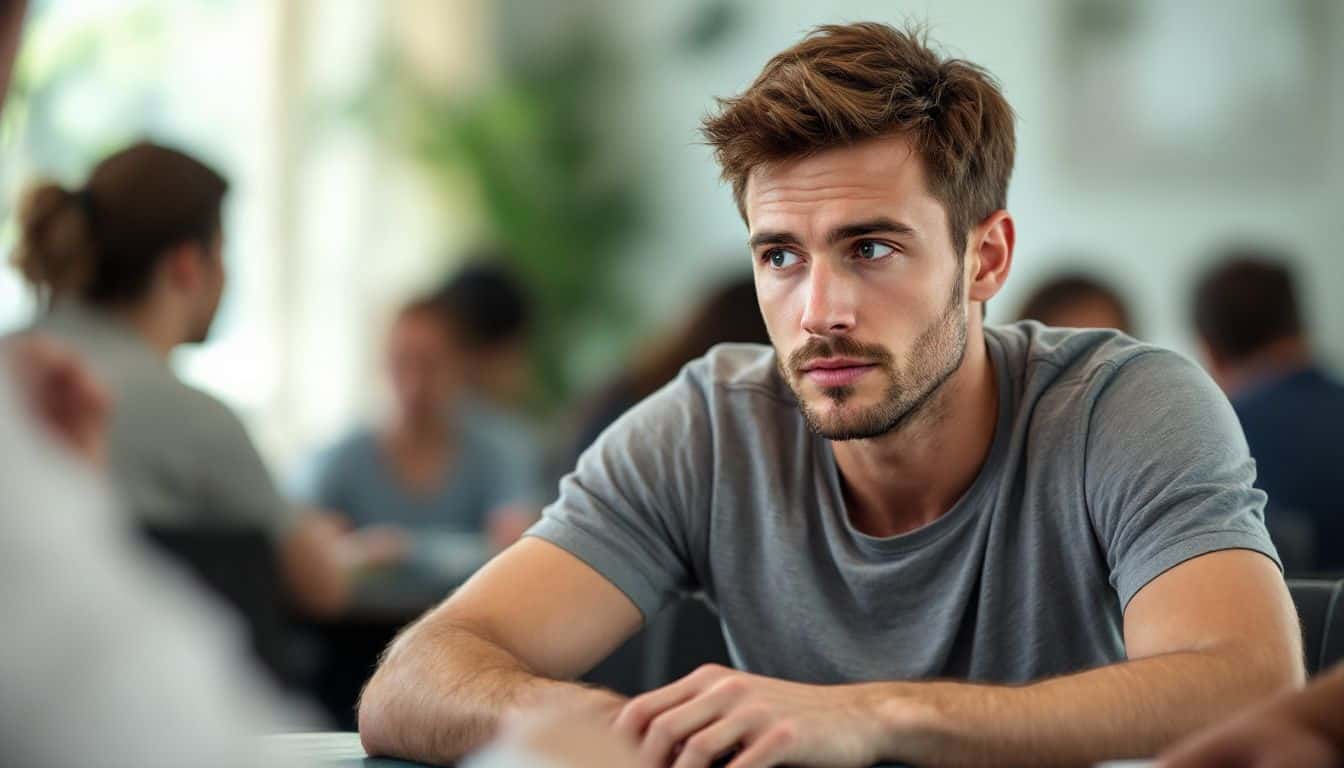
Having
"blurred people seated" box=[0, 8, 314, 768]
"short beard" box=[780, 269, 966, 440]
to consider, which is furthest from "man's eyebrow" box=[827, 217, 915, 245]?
"blurred people seated" box=[0, 8, 314, 768]

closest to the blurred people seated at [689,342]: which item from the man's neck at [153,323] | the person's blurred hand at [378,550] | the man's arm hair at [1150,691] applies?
the person's blurred hand at [378,550]

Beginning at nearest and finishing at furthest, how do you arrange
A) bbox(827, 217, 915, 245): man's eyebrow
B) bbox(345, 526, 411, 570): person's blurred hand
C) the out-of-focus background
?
bbox(827, 217, 915, 245): man's eyebrow < bbox(345, 526, 411, 570): person's blurred hand < the out-of-focus background

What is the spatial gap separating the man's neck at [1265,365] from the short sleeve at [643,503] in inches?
90.0

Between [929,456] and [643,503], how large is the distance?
1.02ft

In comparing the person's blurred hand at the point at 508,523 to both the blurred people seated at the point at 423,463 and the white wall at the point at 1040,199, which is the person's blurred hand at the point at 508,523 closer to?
the blurred people seated at the point at 423,463

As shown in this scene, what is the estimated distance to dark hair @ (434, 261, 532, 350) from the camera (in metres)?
4.39

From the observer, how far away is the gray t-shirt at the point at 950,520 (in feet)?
4.98

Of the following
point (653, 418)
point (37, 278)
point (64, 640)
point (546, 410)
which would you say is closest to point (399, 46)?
point (546, 410)

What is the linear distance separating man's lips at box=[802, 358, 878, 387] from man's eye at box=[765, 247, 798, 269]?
0.38ft

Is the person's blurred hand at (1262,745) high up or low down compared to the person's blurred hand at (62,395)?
down

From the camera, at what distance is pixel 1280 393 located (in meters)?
3.54

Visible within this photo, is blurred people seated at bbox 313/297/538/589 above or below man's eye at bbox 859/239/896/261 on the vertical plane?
below

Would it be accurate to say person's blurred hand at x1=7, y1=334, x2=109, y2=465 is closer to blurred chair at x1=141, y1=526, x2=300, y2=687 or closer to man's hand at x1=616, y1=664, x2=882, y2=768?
man's hand at x1=616, y1=664, x2=882, y2=768

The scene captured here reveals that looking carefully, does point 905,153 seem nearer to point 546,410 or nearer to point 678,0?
point 546,410
